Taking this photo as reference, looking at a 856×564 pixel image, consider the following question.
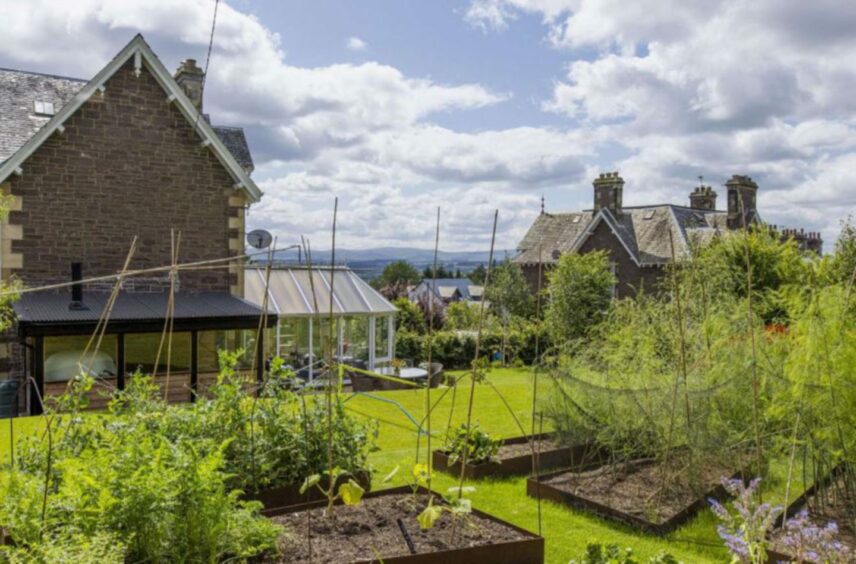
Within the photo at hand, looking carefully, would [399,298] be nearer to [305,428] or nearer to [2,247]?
[2,247]

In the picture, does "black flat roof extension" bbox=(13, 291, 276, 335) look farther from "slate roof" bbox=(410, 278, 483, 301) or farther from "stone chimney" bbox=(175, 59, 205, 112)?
"slate roof" bbox=(410, 278, 483, 301)

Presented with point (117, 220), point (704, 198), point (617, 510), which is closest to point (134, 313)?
point (117, 220)

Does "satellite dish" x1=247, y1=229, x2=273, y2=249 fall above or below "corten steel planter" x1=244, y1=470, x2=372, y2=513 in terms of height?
above

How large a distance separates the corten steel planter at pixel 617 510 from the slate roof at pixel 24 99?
12.4 m

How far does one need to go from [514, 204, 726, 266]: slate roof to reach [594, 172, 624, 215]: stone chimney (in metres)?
0.42

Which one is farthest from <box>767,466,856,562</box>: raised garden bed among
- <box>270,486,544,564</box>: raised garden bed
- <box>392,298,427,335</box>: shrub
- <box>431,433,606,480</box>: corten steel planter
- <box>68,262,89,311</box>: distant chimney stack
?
<box>392,298,427,335</box>: shrub

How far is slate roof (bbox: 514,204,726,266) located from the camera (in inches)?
1228

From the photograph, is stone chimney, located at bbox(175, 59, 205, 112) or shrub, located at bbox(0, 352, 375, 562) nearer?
shrub, located at bbox(0, 352, 375, 562)

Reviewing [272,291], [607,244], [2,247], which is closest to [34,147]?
[2,247]

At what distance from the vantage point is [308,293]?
19.3 meters

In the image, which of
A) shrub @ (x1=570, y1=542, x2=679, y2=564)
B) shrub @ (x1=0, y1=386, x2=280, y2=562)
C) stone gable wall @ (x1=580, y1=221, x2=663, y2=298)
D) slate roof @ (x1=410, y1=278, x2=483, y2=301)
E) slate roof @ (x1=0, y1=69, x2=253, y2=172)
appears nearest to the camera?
shrub @ (x1=0, y1=386, x2=280, y2=562)

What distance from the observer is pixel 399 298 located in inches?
A: 1177

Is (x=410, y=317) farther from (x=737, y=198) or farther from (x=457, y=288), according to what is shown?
(x=457, y=288)

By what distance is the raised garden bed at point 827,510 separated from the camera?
554cm
